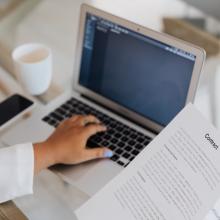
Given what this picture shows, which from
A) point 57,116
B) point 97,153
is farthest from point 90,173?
point 57,116

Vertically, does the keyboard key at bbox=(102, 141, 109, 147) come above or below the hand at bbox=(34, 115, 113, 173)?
below

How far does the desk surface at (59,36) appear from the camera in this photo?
81 cm

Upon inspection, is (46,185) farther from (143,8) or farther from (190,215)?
(143,8)

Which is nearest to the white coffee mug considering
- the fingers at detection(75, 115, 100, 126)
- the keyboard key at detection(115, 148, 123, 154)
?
the fingers at detection(75, 115, 100, 126)

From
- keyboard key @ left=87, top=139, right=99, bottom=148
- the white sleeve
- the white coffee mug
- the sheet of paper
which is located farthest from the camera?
the white coffee mug

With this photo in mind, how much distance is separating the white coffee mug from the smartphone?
45mm

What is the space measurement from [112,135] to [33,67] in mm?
250

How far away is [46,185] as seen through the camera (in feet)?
2.77

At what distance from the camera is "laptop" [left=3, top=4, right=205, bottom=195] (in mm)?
842

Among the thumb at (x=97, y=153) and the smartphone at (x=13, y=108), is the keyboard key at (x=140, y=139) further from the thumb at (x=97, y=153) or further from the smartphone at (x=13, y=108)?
the smartphone at (x=13, y=108)

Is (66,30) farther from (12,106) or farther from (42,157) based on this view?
(42,157)

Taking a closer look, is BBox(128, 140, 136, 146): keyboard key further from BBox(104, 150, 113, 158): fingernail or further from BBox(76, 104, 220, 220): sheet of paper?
BBox(76, 104, 220, 220): sheet of paper

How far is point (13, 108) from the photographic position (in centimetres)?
99

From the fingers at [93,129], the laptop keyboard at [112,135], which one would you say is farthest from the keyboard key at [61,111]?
the fingers at [93,129]
